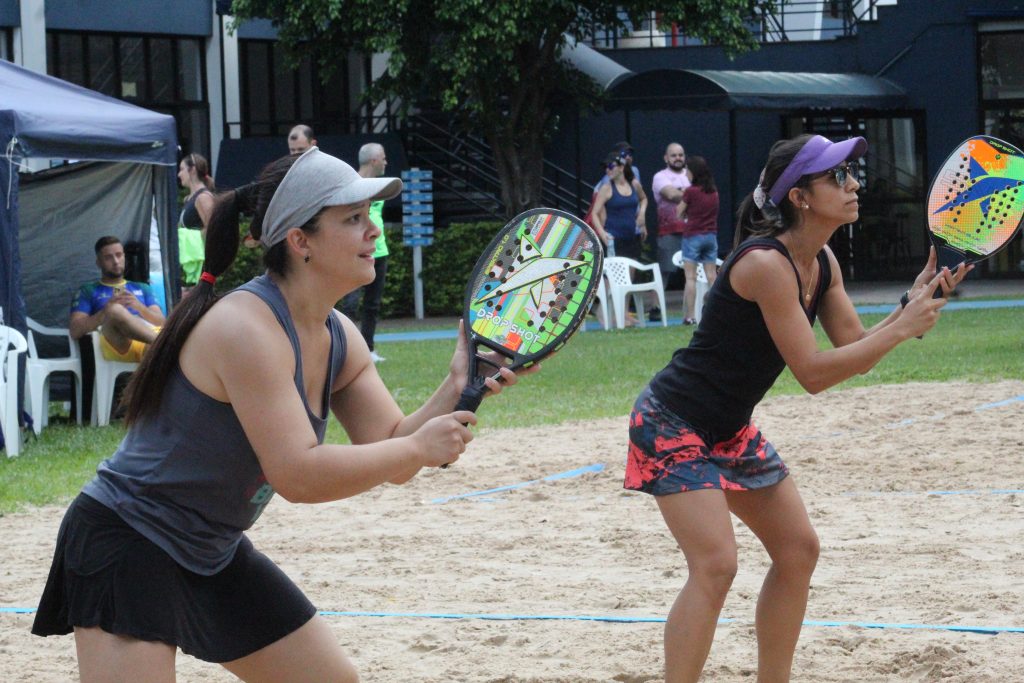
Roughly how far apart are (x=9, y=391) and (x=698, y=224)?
906cm

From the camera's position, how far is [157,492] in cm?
312

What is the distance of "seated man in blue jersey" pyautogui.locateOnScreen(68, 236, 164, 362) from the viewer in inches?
409

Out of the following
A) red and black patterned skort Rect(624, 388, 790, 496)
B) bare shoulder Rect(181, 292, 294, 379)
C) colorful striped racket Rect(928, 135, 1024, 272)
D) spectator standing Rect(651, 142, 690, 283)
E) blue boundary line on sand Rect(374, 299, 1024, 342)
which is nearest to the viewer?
bare shoulder Rect(181, 292, 294, 379)

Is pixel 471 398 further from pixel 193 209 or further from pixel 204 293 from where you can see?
pixel 193 209

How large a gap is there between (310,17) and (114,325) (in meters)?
10.7

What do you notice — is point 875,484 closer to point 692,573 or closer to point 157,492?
point 692,573

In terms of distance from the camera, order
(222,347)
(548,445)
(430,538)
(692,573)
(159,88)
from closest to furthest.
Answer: (222,347) → (692,573) → (430,538) → (548,445) → (159,88)

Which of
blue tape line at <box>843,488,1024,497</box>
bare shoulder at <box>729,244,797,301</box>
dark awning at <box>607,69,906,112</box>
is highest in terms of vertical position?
dark awning at <box>607,69,906,112</box>

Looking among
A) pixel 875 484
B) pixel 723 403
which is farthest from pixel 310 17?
pixel 723 403

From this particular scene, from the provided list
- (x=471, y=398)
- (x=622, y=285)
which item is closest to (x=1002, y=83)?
(x=622, y=285)

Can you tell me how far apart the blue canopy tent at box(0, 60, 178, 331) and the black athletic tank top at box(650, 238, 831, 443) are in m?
6.80

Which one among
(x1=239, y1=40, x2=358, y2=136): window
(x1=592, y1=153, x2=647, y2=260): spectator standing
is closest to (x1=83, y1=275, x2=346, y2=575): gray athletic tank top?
(x1=592, y1=153, x2=647, y2=260): spectator standing

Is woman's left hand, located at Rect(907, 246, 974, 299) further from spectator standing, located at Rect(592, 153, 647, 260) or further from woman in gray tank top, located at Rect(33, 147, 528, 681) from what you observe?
spectator standing, located at Rect(592, 153, 647, 260)

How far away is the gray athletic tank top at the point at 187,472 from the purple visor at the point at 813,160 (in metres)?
1.66
